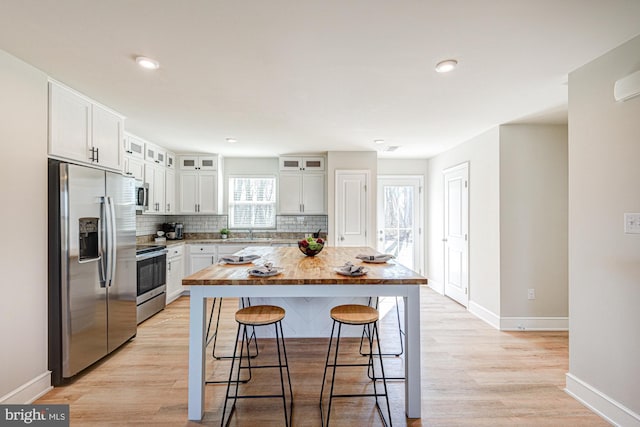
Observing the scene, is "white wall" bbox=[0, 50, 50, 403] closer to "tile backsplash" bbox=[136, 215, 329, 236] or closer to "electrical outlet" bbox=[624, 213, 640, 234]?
"tile backsplash" bbox=[136, 215, 329, 236]

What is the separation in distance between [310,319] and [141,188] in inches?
115

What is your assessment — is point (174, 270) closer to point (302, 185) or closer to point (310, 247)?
point (302, 185)

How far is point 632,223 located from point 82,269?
3.97 m

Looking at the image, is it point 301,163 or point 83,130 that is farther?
point 301,163

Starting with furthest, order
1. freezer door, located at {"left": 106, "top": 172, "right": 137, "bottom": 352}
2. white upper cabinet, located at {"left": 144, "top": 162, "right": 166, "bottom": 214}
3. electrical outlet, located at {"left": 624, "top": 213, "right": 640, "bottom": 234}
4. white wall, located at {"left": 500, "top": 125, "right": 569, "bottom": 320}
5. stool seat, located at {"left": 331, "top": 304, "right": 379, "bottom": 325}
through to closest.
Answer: white upper cabinet, located at {"left": 144, "top": 162, "right": 166, "bottom": 214} < white wall, located at {"left": 500, "top": 125, "right": 569, "bottom": 320} < freezer door, located at {"left": 106, "top": 172, "right": 137, "bottom": 352} < stool seat, located at {"left": 331, "top": 304, "right": 379, "bottom": 325} < electrical outlet, located at {"left": 624, "top": 213, "right": 640, "bottom": 234}

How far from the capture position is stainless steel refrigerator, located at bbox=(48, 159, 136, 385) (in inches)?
94.0

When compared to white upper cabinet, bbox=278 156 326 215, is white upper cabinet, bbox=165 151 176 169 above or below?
above

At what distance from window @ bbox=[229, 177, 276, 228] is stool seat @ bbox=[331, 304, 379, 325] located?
382cm

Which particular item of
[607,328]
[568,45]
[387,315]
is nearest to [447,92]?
[568,45]

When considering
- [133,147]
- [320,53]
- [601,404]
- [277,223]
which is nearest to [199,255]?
[277,223]

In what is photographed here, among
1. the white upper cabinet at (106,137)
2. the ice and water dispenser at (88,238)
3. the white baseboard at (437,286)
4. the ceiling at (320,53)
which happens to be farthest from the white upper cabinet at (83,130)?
the white baseboard at (437,286)

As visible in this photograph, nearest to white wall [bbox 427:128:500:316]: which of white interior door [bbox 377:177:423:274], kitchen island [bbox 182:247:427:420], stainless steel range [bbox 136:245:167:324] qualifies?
white interior door [bbox 377:177:423:274]

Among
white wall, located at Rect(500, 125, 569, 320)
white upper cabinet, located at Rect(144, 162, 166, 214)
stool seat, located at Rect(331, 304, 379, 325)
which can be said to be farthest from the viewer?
white upper cabinet, located at Rect(144, 162, 166, 214)

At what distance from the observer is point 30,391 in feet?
7.25
